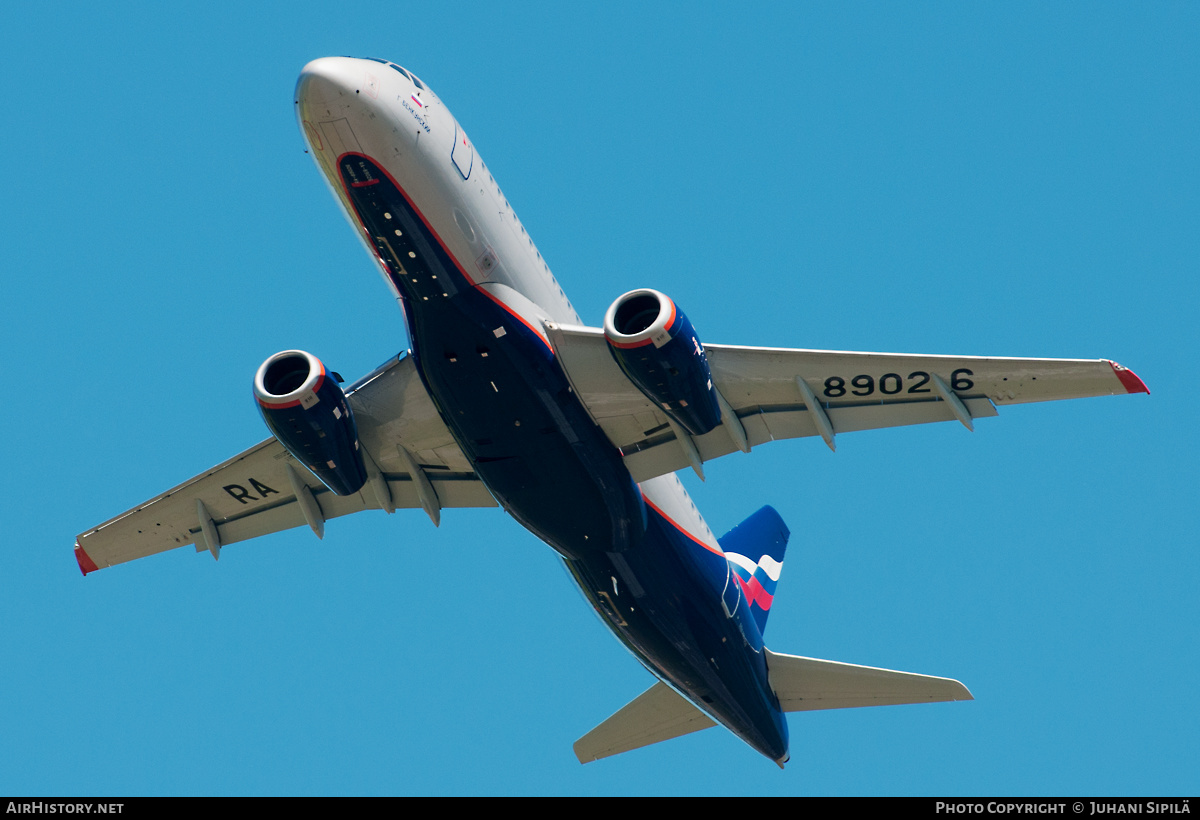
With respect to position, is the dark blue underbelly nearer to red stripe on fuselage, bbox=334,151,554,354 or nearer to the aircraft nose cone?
red stripe on fuselage, bbox=334,151,554,354

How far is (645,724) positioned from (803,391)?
10.5m

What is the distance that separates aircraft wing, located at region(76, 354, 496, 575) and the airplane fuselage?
2.52m

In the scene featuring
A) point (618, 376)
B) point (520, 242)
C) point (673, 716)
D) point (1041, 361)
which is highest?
point (520, 242)

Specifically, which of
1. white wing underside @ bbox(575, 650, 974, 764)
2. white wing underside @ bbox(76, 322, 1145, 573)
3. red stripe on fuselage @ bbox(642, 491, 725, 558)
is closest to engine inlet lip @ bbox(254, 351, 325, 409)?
white wing underside @ bbox(76, 322, 1145, 573)

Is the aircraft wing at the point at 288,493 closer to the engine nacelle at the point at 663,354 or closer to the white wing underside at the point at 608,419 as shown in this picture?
the white wing underside at the point at 608,419

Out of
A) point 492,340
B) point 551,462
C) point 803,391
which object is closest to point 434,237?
point 492,340

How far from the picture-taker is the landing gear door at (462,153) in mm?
20875

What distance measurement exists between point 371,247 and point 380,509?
681cm

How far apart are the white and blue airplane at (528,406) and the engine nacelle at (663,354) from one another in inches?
1.1

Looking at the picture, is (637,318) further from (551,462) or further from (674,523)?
(674,523)

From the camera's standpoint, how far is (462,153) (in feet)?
69.4

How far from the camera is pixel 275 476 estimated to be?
25766 mm

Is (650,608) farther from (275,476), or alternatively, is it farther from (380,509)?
(275,476)

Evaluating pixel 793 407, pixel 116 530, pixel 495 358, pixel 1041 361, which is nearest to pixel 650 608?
pixel 793 407
